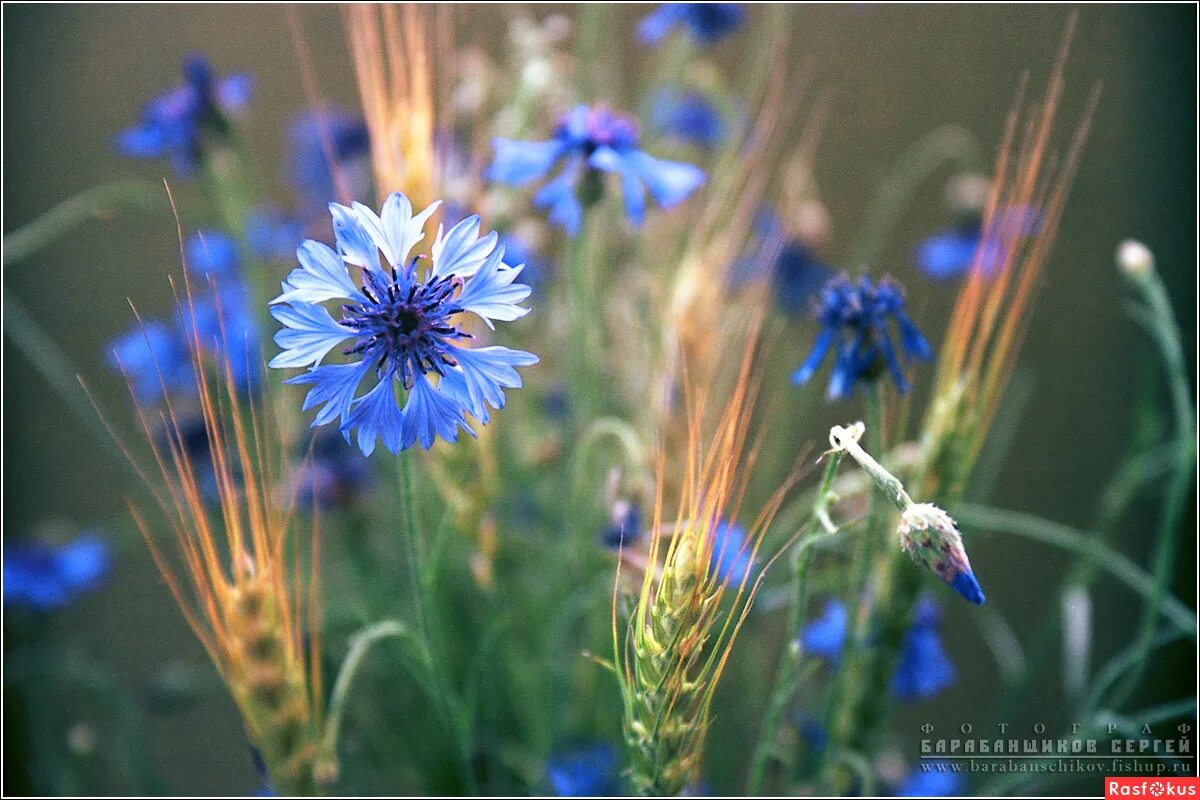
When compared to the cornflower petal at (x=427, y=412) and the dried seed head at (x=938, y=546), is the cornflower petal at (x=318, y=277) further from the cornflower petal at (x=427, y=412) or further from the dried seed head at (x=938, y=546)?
the dried seed head at (x=938, y=546)

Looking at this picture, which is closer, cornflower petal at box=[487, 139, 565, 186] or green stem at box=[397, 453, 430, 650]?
green stem at box=[397, 453, 430, 650]

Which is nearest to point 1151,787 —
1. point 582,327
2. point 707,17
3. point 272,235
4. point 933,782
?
point 933,782

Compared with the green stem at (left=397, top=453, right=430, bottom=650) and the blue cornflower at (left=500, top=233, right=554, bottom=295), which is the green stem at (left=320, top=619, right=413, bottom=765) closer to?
the green stem at (left=397, top=453, right=430, bottom=650)

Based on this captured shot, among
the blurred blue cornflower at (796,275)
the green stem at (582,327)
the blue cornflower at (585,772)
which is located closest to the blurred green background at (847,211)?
the blurred blue cornflower at (796,275)

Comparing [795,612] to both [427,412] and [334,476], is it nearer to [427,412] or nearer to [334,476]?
[427,412]

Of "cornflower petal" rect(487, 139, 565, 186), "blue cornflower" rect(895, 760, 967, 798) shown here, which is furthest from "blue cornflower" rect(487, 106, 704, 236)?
"blue cornflower" rect(895, 760, 967, 798)

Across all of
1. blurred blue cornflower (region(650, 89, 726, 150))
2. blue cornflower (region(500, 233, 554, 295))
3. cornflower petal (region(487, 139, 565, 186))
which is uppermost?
blurred blue cornflower (region(650, 89, 726, 150))

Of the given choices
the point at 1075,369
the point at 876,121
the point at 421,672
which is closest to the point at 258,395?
the point at 421,672
